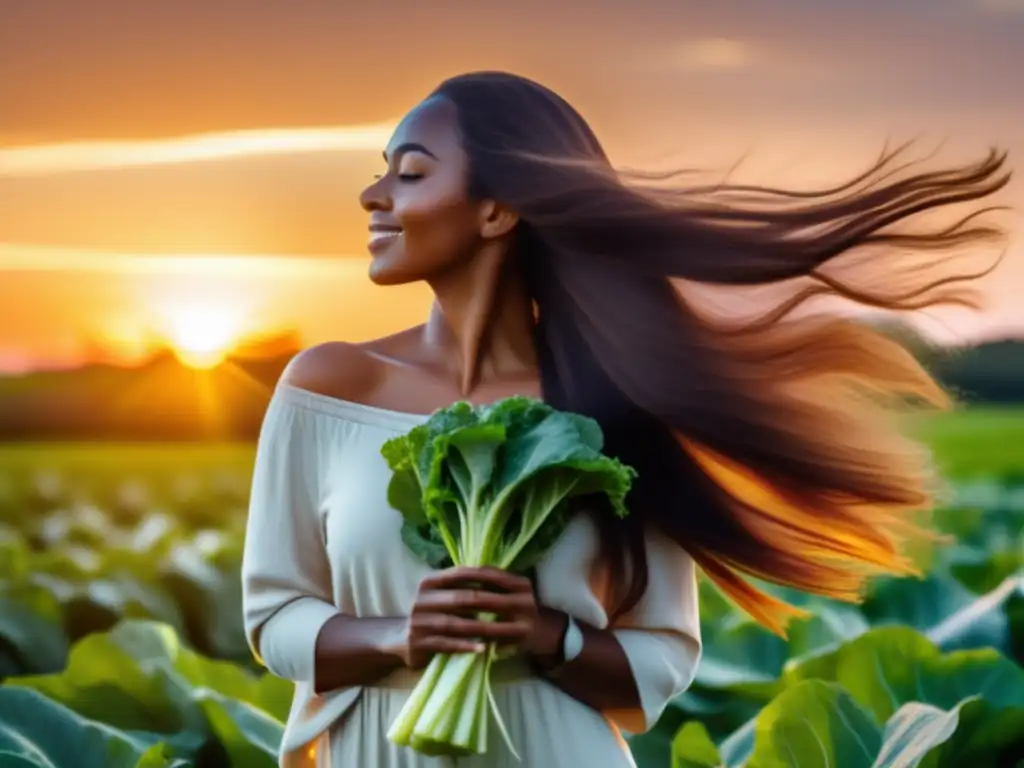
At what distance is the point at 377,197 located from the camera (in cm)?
196

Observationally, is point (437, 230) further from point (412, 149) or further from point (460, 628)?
point (460, 628)

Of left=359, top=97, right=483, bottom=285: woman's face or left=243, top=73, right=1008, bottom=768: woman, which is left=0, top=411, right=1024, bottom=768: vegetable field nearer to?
left=243, top=73, right=1008, bottom=768: woman

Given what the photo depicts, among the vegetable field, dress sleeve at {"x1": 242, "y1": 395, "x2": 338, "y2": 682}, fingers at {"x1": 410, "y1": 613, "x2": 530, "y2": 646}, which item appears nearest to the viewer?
fingers at {"x1": 410, "y1": 613, "x2": 530, "y2": 646}

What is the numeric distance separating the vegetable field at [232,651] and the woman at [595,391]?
202 millimetres

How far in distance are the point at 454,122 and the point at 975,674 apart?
1775 mm

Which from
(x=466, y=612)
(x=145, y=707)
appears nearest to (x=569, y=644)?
(x=466, y=612)

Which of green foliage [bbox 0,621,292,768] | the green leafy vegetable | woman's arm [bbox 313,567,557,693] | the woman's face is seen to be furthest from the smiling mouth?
green foliage [bbox 0,621,292,768]

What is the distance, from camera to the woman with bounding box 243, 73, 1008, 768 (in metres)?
1.91

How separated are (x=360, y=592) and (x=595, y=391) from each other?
309 millimetres

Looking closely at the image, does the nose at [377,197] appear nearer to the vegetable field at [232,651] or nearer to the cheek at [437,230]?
the cheek at [437,230]

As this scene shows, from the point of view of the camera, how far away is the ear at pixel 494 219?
6.41 ft

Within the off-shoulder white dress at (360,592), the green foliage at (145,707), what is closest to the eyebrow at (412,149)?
the off-shoulder white dress at (360,592)

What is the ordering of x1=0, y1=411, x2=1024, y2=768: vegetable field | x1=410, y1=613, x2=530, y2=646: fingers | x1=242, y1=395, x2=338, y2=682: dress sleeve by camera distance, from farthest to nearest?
1. x1=0, y1=411, x2=1024, y2=768: vegetable field
2. x1=242, y1=395, x2=338, y2=682: dress sleeve
3. x1=410, y1=613, x2=530, y2=646: fingers

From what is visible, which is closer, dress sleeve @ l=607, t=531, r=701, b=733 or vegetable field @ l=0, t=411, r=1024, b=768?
dress sleeve @ l=607, t=531, r=701, b=733
